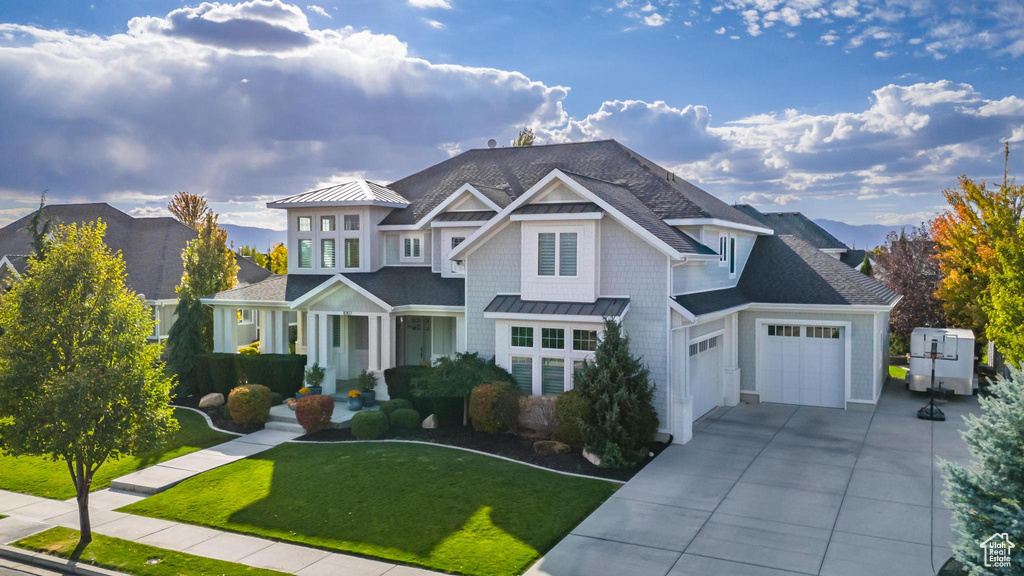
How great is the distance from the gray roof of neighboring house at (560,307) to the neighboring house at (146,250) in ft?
62.9

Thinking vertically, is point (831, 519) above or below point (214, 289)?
below

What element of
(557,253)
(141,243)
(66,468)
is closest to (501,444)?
(557,253)

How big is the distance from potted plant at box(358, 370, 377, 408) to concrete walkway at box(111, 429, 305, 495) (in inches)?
91.1

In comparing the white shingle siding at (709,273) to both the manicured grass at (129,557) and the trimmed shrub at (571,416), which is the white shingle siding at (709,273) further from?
the manicured grass at (129,557)

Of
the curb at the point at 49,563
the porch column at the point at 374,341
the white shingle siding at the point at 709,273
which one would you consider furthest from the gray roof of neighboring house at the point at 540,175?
the curb at the point at 49,563

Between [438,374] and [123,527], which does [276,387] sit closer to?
[438,374]

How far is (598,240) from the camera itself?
17.8 metres

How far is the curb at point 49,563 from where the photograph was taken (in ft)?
36.3

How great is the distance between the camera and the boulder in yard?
1540 centimetres

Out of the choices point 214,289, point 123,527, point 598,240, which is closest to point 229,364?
point 214,289

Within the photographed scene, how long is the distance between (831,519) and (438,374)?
32.7ft

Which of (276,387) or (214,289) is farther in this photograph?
(214,289)

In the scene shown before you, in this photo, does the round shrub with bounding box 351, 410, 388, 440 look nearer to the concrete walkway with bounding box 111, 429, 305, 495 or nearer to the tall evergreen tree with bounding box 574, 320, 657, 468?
the concrete walkway with bounding box 111, 429, 305, 495

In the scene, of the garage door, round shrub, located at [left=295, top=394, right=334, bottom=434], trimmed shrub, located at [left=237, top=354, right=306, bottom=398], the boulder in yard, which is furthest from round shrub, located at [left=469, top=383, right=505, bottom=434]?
the garage door
